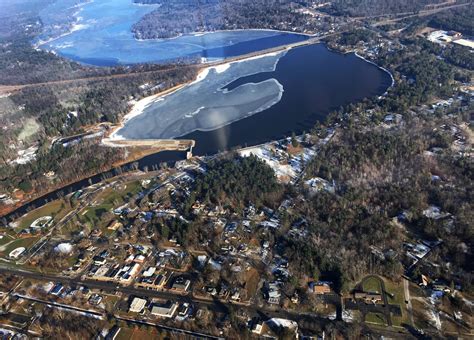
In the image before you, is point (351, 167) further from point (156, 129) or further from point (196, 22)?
point (196, 22)

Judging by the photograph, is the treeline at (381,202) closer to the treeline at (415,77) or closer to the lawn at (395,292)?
the lawn at (395,292)

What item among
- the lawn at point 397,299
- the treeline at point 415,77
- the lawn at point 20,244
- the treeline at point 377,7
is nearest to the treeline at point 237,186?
the lawn at point 397,299

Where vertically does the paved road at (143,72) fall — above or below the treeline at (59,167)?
above

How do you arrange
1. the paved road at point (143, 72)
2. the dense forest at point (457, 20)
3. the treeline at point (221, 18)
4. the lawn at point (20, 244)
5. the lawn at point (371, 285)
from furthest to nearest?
the treeline at point (221, 18), the dense forest at point (457, 20), the paved road at point (143, 72), the lawn at point (20, 244), the lawn at point (371, 285)

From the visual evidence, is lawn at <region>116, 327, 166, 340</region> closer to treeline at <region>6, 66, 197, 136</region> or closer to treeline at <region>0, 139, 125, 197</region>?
treeline at <region>0, 139, 125, 197</region>

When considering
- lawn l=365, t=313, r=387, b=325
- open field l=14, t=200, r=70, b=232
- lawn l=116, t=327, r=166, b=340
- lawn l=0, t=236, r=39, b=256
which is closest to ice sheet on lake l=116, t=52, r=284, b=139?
open field l=14, t=200, r=70, b=232

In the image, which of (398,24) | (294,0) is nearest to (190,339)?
(398,24)
